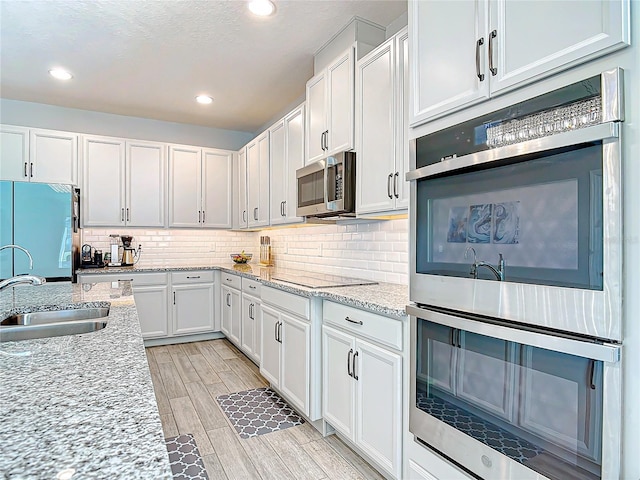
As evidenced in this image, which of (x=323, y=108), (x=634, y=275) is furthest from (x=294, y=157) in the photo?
(x=634, y=275)

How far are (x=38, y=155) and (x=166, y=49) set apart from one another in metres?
2.07

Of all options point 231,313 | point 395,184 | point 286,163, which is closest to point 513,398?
point 395,184

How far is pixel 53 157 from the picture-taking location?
13.2 feet

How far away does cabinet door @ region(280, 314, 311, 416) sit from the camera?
2.40m

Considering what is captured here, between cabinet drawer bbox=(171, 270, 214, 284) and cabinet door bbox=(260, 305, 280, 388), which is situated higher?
cabinet drawer bbox=(171, 270, 214, 284)

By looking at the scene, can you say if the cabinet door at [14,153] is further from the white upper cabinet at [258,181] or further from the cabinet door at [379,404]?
the cabinet door at [379,404]

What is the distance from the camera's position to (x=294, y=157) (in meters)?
3.39

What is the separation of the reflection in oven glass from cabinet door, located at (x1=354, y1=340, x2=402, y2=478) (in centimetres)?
23

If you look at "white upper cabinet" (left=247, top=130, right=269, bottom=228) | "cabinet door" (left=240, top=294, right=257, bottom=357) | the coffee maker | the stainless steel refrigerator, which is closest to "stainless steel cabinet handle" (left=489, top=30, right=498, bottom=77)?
"cabinet door" (left=240, top=294, right=257, bottom=357)

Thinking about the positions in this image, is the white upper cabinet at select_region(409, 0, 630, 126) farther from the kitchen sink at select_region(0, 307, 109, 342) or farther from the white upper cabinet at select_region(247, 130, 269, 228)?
the white upper cabinet at select_region(247, 130, 269, 228)

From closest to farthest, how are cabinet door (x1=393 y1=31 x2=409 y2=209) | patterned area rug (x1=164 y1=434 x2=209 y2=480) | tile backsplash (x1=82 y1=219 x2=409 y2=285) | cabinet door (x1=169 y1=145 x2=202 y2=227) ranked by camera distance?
patterned area rug (x1=164 y1=434 x2=209 y2=480)
cabinet door (x1=393 y1=31 x2=409 y2=209)
tile backsplash (x1=82 y1=219 x2=409 y2=285)
cabinet door (x1=169 y1=145 x2=202 y2=227)

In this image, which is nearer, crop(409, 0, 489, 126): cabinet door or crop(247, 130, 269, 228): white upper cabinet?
crop(409, 0, 489, 126): cabinet door

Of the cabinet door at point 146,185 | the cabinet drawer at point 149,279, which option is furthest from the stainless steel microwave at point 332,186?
the cabinet door at point 146,185

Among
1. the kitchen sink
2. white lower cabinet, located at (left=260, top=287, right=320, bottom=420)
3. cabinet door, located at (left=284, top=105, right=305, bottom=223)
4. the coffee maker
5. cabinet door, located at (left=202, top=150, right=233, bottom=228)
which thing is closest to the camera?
the kitchen sink
